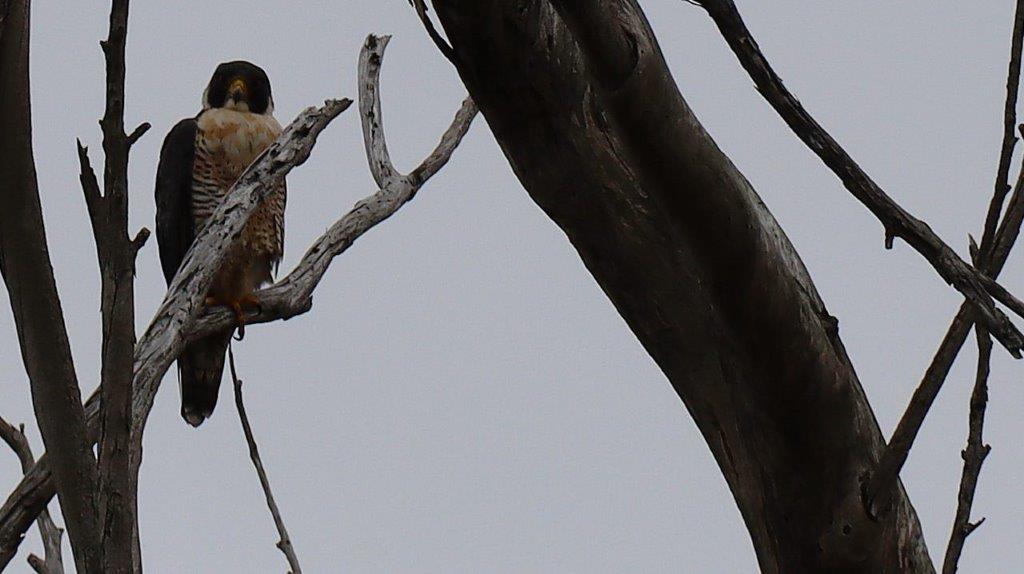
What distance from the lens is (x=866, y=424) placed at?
199 centimetres

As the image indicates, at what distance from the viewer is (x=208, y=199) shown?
205 inches

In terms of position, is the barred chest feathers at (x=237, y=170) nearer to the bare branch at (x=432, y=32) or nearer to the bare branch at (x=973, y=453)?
the bare branch at (x=432, y=32)

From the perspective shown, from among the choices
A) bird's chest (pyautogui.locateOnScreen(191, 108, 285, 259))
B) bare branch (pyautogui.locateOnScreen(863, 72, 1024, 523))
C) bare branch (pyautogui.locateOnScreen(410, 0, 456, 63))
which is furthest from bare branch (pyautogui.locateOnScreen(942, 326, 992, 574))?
bird's chest (pyautogui.locateOnScreen(191, 108, 285, 259))

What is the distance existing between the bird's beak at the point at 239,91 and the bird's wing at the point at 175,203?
10.3 inches

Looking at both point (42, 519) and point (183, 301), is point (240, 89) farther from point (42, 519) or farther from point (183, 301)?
point (42, 519)

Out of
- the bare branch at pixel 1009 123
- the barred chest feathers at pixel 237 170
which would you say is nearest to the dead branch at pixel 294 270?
the barred chest feathers at pixel 237 170

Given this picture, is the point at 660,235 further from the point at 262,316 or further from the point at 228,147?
the point at 228,147

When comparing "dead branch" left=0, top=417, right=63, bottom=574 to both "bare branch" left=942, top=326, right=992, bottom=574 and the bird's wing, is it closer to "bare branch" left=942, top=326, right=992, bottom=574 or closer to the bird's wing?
"bare branch" left=942, top=326, right=992, bottom=574

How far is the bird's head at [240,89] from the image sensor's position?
18.0ft

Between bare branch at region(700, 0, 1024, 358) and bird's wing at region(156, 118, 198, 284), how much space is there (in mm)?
3997

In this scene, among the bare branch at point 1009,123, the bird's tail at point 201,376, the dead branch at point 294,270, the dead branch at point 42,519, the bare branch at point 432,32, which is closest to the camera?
the bare branch at point 1009,123

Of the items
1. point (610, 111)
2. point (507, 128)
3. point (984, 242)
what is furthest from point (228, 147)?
point (984, 242)

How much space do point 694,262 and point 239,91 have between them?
154 inches

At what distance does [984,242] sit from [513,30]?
0.76 meters
